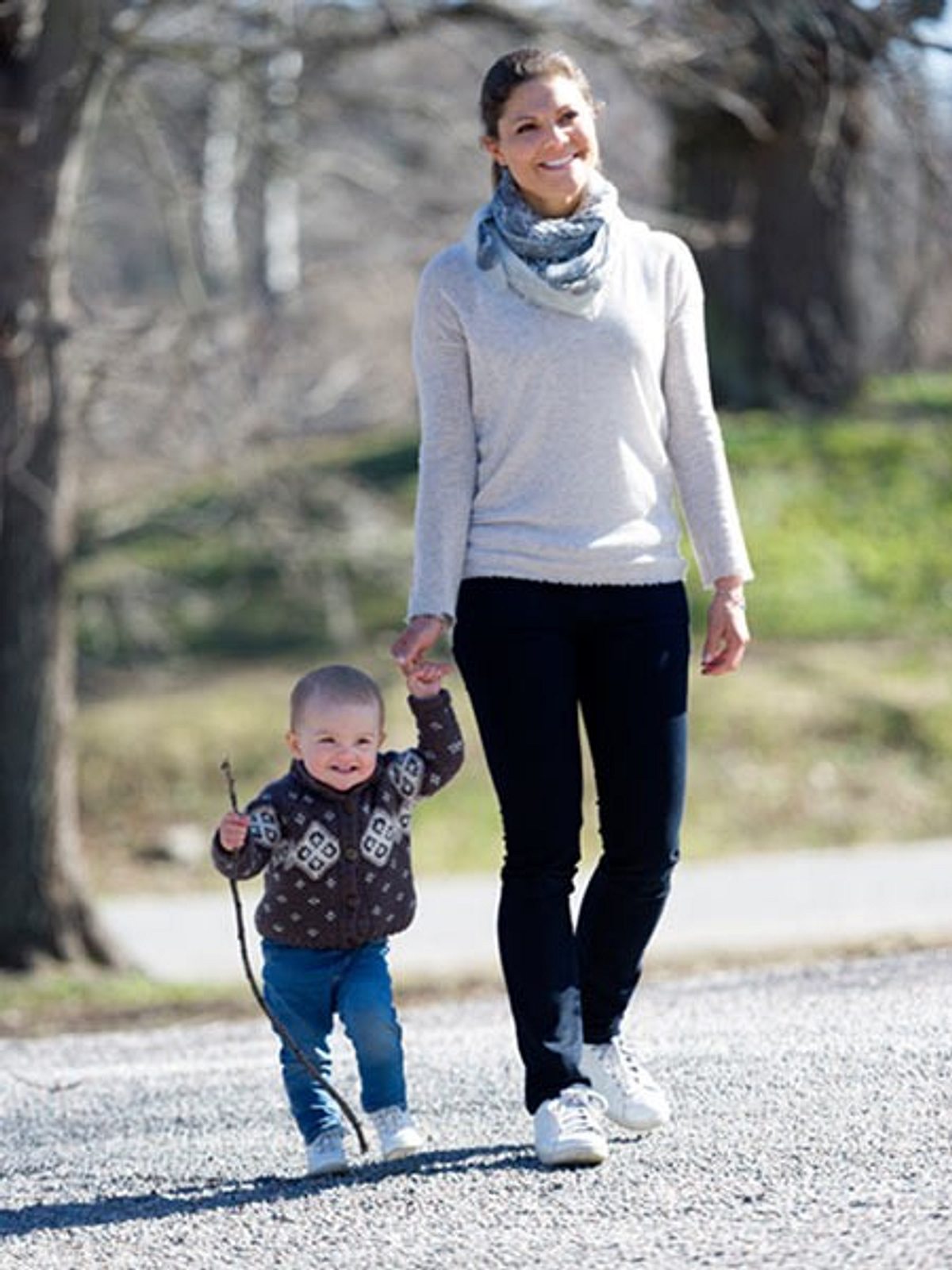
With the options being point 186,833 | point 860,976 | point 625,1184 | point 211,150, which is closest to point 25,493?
point 186,833

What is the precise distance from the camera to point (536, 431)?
4730 mm

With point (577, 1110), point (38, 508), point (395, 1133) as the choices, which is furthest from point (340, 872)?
point (38, 508)

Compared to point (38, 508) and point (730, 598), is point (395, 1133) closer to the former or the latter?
point (730, 598)

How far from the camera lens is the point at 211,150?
20438 mm

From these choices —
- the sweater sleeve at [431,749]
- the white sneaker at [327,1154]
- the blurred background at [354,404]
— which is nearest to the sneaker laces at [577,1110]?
the white sneaker at [327,1154]

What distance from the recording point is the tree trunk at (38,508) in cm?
1064

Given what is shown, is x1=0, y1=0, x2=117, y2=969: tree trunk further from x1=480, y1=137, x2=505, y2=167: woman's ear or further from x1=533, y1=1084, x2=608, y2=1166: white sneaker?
x1=533, y1=1084, x2=608, y2=1166: white sneaker

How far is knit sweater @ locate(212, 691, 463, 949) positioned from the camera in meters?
4.79

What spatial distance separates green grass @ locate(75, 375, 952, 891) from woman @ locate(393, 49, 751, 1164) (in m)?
8.26

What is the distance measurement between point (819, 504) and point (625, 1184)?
13018mm

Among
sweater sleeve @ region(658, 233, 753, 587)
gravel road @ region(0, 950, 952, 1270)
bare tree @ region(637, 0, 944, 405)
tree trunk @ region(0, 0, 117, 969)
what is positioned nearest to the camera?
gravel road @ region(0, 950, 952, 1270)

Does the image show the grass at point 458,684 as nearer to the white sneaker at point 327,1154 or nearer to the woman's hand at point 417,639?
the white sneaker at point 327,1154

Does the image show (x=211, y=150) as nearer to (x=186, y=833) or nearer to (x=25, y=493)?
(x=186, y=833)

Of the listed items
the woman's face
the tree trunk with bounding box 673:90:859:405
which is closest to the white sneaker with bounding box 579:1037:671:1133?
the woman's face
